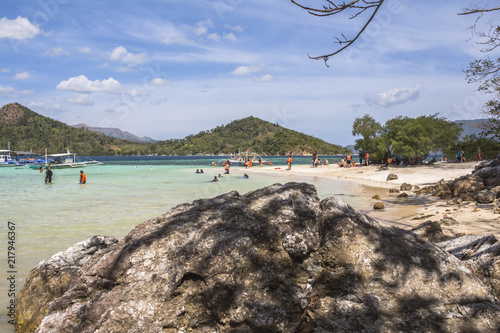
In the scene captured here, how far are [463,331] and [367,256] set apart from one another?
2.65 feet

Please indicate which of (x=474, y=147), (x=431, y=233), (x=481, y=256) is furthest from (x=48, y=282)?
(x=474, y=147)

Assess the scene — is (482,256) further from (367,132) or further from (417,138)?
(367,132)

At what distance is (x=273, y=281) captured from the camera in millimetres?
2516

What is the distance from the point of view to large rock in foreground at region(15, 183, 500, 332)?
92.6 inches

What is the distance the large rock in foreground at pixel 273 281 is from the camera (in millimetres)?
2352

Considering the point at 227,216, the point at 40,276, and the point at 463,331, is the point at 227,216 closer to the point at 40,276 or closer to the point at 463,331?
the point at 463,331

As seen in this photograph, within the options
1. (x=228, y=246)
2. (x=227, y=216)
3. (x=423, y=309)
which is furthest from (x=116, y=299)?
(x=423, y=309)

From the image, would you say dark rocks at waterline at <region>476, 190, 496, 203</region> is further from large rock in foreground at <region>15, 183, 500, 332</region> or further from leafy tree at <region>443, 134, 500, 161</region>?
leafy tree at <region>443, 134, 500, 161</region>

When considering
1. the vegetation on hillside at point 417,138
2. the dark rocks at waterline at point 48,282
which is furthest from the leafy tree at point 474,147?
the dark rocks at waterline at point 48,282

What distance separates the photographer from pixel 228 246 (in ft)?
8.63

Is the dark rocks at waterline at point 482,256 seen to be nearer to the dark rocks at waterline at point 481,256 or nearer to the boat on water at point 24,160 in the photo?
the dark rocks at waterline at point 481,256

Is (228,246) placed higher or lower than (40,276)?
higher

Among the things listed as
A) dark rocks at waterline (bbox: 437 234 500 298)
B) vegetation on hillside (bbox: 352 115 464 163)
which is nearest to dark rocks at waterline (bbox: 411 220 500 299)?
dark rocks at waterline (bbox: 437 234 500 298)

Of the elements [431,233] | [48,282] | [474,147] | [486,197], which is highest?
[474,147]
